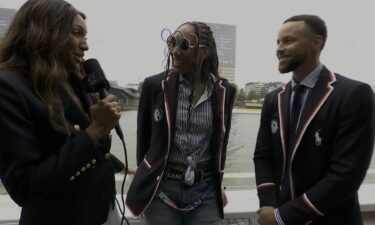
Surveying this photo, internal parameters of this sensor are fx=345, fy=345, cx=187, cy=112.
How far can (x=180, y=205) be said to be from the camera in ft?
5.87

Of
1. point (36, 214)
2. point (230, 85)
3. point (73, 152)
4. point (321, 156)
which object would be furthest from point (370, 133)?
point (36, 214)

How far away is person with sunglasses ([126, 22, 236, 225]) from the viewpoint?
179 cm

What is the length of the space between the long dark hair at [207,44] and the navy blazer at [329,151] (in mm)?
514

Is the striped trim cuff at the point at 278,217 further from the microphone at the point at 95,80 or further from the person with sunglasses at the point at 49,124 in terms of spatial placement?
the microphone at the point at 95,80

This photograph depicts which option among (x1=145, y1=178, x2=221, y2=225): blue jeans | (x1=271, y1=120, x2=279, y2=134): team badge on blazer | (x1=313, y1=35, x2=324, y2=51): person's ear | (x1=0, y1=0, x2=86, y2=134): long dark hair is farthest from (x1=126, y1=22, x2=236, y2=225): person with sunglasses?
(x1=0, y1=0, x2=86, y2=134): long dark hair

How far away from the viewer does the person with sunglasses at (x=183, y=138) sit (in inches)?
70.6

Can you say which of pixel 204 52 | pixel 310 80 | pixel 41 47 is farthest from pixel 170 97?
pixel 41 47

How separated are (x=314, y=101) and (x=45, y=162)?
1.21 m

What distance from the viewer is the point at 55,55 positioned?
1.16 meters

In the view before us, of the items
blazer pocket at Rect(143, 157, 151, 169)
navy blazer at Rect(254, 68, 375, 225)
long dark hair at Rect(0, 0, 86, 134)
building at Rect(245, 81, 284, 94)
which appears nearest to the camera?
long dark hair at Rect(0, 0, 86, 134)

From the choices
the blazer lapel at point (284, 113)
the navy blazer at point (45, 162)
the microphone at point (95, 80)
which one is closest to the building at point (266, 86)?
the blazer lapel at point (284, 113)

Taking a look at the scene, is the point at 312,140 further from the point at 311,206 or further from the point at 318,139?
the point at 311,206

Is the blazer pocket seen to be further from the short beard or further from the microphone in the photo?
the short beard

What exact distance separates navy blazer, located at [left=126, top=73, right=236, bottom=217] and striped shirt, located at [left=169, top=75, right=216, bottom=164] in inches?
1.2
